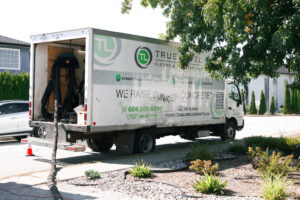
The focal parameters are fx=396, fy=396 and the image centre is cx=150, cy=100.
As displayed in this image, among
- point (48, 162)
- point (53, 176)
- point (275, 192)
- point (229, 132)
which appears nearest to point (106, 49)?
point (48, 162)

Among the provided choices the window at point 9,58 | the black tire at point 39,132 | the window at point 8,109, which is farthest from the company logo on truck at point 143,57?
the window at point 9,58

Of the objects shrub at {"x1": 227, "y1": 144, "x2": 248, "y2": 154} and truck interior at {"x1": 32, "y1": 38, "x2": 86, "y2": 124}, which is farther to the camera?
truck interior at {"x1": 32, "y1": 38, "x2": 86, "y2": 124}

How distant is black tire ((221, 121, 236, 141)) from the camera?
51.0 feet

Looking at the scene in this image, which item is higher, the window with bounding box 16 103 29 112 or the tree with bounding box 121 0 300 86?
the tree with bounding box 121 0 300 86

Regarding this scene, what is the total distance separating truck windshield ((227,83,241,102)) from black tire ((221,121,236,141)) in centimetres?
100

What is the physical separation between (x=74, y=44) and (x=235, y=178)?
A: 6984 millimetres

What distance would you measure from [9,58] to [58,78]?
728 inches

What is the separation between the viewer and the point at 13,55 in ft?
95.3

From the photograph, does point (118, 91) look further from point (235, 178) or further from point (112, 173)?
point (235, 178)

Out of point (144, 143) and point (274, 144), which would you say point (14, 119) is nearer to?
point (144, 143)

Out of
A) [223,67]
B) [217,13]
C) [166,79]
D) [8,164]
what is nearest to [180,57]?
[166,79]

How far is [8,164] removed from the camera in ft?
34.0

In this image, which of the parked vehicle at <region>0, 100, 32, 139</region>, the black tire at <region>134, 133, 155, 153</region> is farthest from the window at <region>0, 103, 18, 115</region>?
the black tire at <region>134, 133, 155, 153</region>

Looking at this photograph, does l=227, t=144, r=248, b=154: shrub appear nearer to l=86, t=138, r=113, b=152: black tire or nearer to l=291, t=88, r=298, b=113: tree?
l=86, t=138, r=113, b=152: black tire
